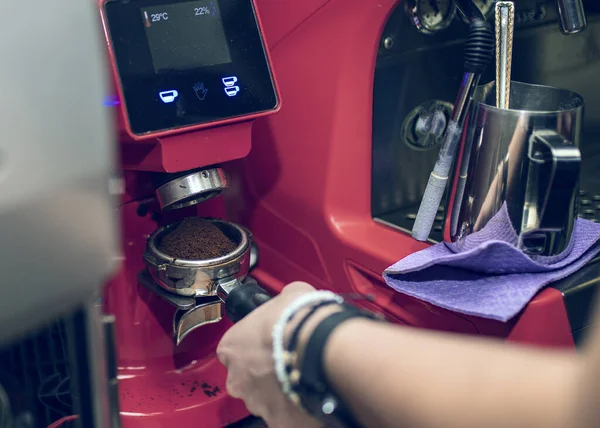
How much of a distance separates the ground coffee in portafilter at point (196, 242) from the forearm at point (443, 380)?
0.25 metres

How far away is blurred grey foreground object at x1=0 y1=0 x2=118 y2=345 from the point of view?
1.09 feet

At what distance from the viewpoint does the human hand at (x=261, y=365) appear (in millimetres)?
496

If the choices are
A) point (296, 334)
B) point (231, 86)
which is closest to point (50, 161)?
point (296, 334)

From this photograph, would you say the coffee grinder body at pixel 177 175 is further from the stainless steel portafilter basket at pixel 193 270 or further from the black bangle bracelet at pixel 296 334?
the black bangle bracelet at pixel 296 334

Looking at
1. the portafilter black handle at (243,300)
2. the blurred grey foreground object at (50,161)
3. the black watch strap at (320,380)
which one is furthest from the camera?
the portafilter black handle at (243,300)

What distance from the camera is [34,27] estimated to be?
338 millimetres

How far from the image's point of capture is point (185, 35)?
1.99 feet

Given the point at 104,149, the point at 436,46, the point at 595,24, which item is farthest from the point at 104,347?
the point at 595,24

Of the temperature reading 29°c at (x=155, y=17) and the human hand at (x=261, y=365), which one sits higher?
the temperature reading 29°c at (x=155, y=17)

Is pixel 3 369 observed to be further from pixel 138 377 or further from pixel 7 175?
pixel 7 175

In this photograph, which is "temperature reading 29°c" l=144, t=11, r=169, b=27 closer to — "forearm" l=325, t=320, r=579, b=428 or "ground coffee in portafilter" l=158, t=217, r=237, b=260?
"ground coffee in portafilter" l=158, t=217, r=237, b=260

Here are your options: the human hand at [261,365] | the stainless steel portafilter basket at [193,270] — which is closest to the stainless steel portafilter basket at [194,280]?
the stainless steel portafilter basket at [193,270]

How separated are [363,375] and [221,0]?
350 mm

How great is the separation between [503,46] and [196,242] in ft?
1.04
